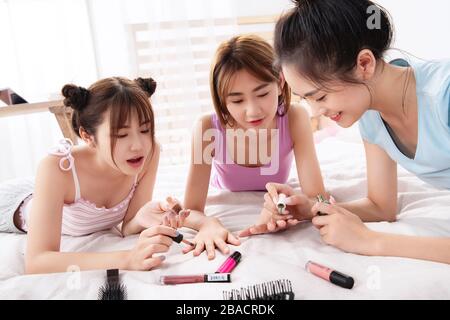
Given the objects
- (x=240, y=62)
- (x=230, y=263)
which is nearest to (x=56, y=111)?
(x=240, y=62)

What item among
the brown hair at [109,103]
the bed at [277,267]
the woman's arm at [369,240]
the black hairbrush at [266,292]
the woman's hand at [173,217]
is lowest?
the bed at [277,267]

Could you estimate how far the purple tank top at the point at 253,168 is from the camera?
3.69 feet

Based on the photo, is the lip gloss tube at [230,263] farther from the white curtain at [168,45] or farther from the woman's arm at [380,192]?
the white curtain at [168,45]

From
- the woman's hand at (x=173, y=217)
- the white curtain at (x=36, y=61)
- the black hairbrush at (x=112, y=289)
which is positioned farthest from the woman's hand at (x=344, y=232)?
the white curtain at (x=36, y=61)

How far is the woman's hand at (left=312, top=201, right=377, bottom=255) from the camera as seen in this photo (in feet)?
2.40

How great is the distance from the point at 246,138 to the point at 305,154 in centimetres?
18

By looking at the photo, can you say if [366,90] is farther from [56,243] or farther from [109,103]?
[56,243]

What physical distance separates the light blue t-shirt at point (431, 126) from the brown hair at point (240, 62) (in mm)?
262

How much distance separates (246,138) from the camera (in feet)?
3.82

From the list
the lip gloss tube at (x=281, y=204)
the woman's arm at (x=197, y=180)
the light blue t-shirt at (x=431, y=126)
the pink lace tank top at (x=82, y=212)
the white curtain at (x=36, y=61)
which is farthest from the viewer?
the white curtain at (x=36, y=61)

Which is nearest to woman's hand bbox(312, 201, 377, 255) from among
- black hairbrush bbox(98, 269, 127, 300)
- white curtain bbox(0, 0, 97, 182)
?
black hairbrush bbox(98, 269, 127, 300)

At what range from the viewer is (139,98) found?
2.95ft
